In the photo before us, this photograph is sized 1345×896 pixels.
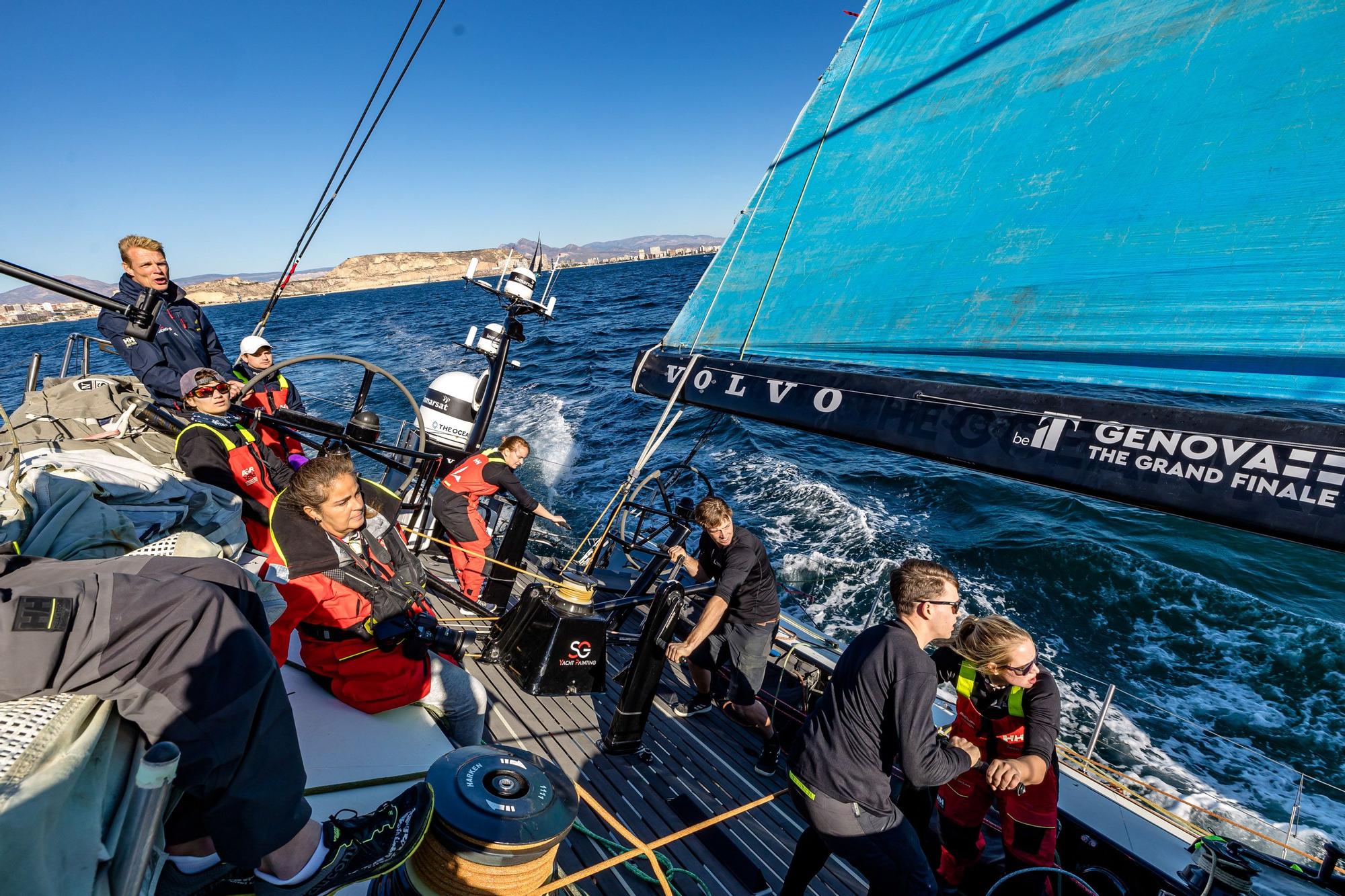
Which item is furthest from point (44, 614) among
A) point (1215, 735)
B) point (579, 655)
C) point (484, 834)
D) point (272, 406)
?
point (1215, 735)

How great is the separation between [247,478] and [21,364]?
165 ft

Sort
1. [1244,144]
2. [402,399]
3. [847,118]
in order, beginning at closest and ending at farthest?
[1244,144] < [847,118] < [402,399]

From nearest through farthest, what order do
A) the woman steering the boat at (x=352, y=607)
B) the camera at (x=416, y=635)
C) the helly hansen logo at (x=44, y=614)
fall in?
the helly hansen logo at (x=44, y=614) → the woman steering the boat at (x=352, y=607) → the camera at (x=416, y=635)

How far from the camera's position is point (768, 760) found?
377 centimetres

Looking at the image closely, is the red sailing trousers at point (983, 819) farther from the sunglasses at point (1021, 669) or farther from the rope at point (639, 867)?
the rope at point (639, 867)

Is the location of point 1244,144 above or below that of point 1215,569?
above

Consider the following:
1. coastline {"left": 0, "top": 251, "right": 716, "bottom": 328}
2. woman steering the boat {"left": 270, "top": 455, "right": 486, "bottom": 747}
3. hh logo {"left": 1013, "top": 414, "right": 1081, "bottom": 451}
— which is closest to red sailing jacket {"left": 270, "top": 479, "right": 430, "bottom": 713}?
woman steering the boat {"left": 270, "top": 455, "right": 486, "bottom": 747}

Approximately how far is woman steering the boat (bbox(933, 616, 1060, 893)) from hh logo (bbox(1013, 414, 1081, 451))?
1.03 m

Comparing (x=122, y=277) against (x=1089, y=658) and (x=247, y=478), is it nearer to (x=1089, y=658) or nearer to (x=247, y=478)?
(x=247, y=478)

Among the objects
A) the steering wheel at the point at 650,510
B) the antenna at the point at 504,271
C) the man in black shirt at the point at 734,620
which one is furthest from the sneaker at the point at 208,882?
the antenna at the point at 504,271

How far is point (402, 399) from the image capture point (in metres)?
18.0

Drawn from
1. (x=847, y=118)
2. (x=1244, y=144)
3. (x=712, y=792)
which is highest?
(x=847, y=118)

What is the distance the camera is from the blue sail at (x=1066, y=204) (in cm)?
186

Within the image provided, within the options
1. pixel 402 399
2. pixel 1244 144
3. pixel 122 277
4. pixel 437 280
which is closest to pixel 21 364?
pixel 402 399
